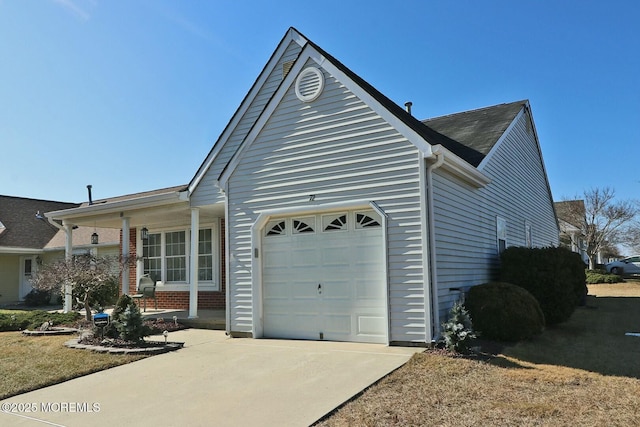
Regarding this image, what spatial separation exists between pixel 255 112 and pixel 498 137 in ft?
21.0

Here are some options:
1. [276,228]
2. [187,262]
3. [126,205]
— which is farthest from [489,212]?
[126,205]

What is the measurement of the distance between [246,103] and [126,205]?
4.55 m

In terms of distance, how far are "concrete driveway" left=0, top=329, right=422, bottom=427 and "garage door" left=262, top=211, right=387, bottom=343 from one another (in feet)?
1.80

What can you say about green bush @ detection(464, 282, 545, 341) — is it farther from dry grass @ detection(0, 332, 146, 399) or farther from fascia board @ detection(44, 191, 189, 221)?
fascia board @ detection(44, 191, 189, 221)

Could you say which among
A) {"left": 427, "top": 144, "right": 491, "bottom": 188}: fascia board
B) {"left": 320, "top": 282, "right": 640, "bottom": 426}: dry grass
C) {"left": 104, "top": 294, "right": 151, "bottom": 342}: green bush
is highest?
{"left": 427, "top": 144, "right": 491, "bottom": 188}: fascia board

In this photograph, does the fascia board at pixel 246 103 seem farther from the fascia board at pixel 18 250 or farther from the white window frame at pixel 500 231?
the fascia board at pixel 18 250

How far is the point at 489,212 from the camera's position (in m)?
12.2

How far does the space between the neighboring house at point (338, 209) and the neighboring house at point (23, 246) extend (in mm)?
14163

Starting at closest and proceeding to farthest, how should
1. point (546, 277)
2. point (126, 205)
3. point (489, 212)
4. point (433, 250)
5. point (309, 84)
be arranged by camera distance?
point (433, 250)
point (309, 84)
point (546, 277)
point (489, 212)
point (126, 205)

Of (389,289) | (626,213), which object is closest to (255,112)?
(389,289)

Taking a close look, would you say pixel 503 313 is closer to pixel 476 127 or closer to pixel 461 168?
pixel 461 168

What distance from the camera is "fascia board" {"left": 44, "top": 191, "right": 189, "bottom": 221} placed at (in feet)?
40.5

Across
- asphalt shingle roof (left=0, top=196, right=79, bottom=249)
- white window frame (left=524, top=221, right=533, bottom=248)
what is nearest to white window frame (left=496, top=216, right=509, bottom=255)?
white window frame (left=524, top=221, right=533, bottom=248)

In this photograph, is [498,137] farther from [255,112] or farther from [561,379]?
[561,379]
